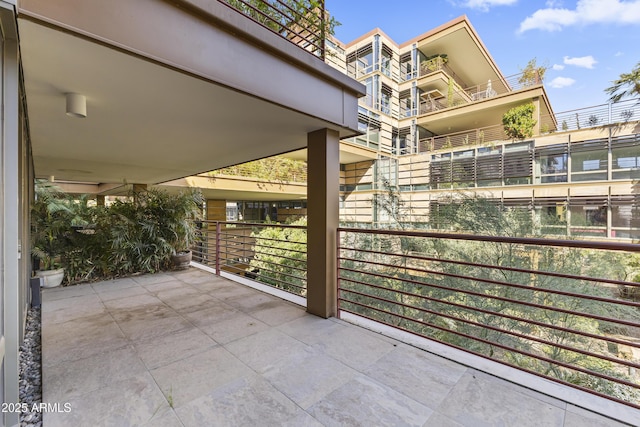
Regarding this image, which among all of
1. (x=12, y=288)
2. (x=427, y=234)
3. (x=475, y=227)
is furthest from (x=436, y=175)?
(x=12, y=288)

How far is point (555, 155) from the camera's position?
9211mm

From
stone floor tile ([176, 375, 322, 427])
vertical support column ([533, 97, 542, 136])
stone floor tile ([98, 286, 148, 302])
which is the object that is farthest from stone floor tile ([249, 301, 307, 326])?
vertical support column ([533, 97, 542, 136])

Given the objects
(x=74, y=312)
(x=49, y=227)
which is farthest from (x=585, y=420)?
(x=49, y=227)

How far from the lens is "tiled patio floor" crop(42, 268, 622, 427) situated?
157cm

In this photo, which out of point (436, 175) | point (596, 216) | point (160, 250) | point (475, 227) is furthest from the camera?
point (436, 175)

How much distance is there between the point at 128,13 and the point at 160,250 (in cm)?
444

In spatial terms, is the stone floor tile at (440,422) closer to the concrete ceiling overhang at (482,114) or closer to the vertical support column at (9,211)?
the vertical support column at (9,211)

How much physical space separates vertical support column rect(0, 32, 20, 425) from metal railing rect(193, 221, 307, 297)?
1819 millimetres

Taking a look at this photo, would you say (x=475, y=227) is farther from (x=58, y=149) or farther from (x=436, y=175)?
(x=436, y=175)

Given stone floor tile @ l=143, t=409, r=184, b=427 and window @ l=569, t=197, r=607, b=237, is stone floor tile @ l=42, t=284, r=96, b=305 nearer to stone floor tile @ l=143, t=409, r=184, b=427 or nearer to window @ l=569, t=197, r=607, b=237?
stone floor tile @ l=143, t=409, r=184, b=427

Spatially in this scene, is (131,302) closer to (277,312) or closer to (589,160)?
(277,312)

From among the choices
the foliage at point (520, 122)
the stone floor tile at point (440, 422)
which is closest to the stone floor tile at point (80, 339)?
the stone floor tile at point (440, 422)

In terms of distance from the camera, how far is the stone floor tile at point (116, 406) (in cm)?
153

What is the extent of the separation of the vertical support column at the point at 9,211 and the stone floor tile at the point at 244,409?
0.87m
